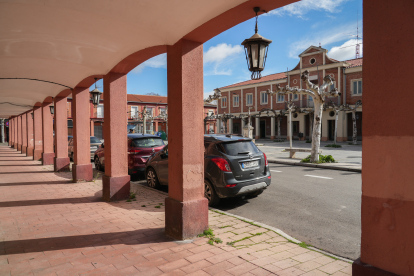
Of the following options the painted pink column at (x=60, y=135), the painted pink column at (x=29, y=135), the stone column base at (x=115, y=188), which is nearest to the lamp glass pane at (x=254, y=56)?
the stone column base at (x=115, y=188)

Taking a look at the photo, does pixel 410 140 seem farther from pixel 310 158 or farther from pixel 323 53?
pixel 323 53

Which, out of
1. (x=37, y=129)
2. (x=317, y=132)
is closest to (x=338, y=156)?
(x=317, y=132)

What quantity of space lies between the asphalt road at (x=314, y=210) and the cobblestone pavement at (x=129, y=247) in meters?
0.60

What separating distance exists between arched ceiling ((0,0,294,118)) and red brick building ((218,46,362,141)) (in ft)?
93.8

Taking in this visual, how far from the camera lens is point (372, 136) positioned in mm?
2285

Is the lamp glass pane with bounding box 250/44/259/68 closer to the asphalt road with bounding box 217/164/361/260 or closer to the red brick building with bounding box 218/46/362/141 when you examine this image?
the asphalt road with bounding box 217/164/361/260

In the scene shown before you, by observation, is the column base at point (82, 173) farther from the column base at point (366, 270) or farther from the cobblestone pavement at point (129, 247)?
the column base at point (366, 270)

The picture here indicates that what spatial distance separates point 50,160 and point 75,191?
7.70 metres

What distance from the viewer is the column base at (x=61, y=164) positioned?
11.8 meters

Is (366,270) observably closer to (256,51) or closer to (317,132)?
(256,51)

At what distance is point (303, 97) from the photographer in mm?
35938

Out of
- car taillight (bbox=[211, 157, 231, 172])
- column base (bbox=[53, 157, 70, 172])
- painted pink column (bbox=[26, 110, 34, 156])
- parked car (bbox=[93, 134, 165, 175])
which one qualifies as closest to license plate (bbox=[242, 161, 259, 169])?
car taillight (bbox=[211, 157, 231, 172])

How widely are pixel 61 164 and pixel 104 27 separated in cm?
918

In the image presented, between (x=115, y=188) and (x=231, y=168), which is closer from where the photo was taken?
(x=231, y=168)
